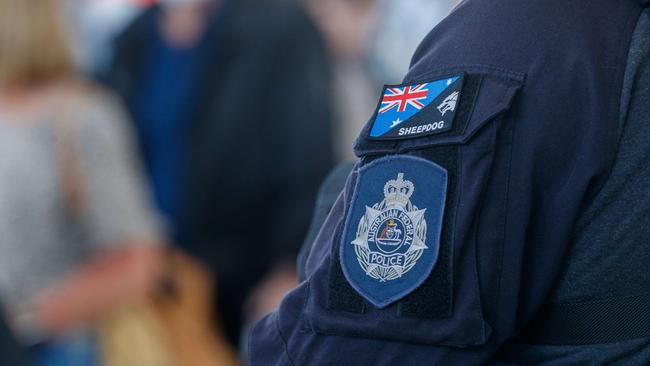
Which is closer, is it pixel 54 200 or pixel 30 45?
pixel 54 200

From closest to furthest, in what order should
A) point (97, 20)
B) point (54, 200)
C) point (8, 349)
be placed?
point (8, 349) → point (54, 200) → point (97, 20)

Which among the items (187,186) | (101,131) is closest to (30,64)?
(101,131)

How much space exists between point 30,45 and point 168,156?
1.11m

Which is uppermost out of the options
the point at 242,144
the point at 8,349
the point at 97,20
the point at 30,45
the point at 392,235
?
the point at 392,235

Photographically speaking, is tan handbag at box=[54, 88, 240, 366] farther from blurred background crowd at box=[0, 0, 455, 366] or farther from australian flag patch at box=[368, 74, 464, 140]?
australian flag patch at box=[368, 74, 464, 140]

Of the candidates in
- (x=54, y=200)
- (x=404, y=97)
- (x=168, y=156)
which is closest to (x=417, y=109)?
(x=404, y=97)

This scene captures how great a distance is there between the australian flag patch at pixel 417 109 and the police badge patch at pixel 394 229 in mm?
39

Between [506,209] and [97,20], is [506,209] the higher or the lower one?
the higher one

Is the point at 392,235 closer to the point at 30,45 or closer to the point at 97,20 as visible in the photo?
the point at 30,45

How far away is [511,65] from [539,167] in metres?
0.13

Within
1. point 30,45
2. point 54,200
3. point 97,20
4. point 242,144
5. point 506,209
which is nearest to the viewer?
point 506,209

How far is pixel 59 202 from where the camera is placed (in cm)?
311

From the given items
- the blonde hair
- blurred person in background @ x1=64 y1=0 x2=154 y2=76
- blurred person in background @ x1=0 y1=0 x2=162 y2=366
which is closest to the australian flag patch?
blurred person in background @ x1=0 y1=0 x2=162 y2=366

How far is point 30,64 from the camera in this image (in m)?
3.23
